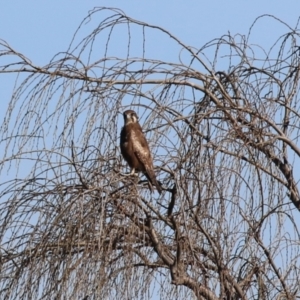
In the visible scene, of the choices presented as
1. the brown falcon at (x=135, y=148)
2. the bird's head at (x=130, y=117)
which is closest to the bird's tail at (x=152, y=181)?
the brown falcon at (x=135, y=148)

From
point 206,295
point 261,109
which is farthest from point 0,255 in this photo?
point 261,109

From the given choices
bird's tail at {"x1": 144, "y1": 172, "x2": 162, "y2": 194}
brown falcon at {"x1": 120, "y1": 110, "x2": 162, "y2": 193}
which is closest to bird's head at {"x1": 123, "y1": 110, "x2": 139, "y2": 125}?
brown falcon at {"x1": 120, "y1": 110, "x2": 162, "y2": 193}

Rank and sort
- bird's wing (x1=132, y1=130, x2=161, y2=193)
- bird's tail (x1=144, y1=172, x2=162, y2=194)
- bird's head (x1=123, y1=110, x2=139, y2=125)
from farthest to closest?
bird's head (x1=123, y1=110, x2=139, y2=125) < bird's wing (x1=132, y1=130, x2=161, y2=193) < bird's tail (x1=144, y1=172, x2=162, y2=194)

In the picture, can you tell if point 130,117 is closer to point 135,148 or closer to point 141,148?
point 141,148

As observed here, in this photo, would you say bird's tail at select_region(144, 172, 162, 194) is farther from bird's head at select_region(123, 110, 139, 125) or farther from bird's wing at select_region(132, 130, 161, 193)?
bird's head at select_region(123, 110, 139, 125)

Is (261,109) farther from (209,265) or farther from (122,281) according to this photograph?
(122,281)

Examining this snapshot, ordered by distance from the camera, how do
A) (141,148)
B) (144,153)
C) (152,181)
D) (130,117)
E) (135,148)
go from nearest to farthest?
(152,181) < (144,153) < (130,117) < (141,148) < (135,148)

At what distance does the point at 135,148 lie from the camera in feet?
18.1

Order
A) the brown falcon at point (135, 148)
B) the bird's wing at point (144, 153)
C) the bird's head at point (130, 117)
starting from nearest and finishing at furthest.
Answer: the bird's wing at point (144, 153), the brown falcon at point (135, 148), the bird's head at point (130, 117)

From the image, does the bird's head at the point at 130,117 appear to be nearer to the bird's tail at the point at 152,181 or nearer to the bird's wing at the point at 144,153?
the bird's wing at the point at 144,153

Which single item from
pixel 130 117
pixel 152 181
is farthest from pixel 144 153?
pixel 152 181

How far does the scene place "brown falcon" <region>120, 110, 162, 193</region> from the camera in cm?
460

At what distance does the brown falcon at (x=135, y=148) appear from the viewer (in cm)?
460

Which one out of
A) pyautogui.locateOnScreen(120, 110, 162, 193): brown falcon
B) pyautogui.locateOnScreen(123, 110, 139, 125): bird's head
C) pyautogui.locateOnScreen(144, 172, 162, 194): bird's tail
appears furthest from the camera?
pyautogui.locateOnScreen(123, 110, 139, 125): bird's head
